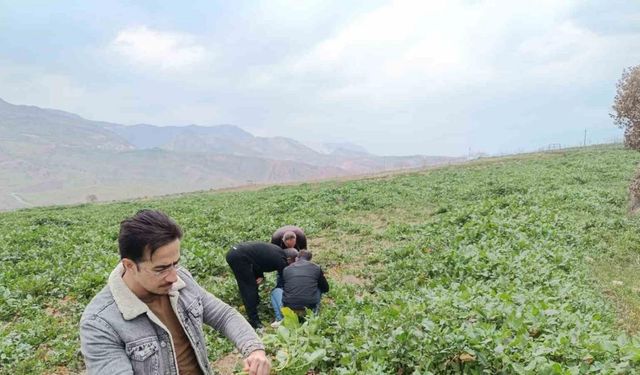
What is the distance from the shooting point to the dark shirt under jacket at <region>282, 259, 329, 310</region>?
25.9ft

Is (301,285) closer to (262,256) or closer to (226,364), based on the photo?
(262,256)

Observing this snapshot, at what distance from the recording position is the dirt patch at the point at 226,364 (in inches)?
268

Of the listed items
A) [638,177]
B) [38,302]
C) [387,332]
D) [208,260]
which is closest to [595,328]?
[387,332]

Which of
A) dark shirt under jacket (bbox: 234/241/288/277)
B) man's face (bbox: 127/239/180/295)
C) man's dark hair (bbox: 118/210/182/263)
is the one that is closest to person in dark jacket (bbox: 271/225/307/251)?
dark shirt under jacket (bbox: 234/241/288/277)

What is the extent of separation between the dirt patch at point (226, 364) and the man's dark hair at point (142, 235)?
4338mm

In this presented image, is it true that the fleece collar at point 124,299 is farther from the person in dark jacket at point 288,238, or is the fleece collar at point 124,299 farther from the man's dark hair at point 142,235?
the person in dark jacket at point 288,238

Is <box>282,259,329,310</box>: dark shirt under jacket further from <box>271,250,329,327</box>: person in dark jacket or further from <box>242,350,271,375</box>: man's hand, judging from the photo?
<box>242,350,271,375</box>: man's hand

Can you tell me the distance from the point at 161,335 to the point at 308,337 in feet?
5.36

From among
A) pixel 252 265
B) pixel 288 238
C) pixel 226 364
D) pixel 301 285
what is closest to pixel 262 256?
pixel 252 265

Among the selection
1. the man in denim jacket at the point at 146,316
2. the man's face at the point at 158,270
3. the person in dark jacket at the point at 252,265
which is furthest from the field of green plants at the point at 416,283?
the man's face at the point at 158,270

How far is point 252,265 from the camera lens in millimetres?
8508

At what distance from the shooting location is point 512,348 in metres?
4.31

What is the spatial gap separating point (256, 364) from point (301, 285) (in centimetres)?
485

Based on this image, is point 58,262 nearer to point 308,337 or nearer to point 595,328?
point 308,337
